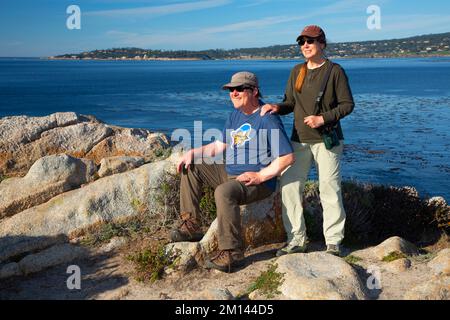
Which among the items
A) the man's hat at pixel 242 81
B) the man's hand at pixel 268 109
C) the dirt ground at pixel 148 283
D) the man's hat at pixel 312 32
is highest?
the man's hat at pixel 312 32

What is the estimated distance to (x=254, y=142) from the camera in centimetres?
575

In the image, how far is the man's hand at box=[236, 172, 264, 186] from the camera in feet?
18.4

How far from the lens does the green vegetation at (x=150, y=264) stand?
554cm

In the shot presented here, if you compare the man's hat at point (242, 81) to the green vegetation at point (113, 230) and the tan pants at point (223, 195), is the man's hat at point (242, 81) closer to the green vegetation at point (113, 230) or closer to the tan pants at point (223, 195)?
the tan pants at point (223, 195)

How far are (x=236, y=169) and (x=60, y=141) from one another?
5230 millimetres

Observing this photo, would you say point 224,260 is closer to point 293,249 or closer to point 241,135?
point 293,249

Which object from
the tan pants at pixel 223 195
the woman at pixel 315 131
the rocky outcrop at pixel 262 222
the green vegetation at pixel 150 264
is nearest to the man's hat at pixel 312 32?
the woman at pixel 315 131

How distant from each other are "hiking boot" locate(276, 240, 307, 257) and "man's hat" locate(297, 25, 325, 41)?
2.43 m

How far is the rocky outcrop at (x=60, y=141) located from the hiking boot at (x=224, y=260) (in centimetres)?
401

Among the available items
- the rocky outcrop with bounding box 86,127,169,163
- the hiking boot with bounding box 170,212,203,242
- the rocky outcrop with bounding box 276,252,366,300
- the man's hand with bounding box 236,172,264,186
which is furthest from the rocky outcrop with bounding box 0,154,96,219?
the rocky outcrop with bounding box 276,252,366,300

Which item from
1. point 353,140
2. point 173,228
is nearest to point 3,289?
point 173,228

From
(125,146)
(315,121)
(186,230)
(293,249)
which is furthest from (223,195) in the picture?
(125,146)

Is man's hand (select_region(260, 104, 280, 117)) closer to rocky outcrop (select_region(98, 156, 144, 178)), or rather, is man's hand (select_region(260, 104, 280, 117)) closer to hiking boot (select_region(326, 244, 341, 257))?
hiking boot (select_region(326, 244, 341, 257))

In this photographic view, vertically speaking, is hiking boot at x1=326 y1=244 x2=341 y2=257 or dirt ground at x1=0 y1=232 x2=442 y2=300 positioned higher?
hiking boot at x1=326 y1=244 x2=341 y2=257
